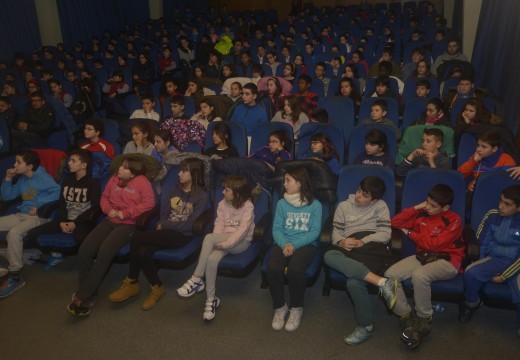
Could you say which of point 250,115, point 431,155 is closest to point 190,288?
point 431,155

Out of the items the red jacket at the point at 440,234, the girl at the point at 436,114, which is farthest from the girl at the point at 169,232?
the girl at the point at 436,114

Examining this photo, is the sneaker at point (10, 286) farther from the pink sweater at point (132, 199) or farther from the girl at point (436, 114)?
the girl at point (436, 114)

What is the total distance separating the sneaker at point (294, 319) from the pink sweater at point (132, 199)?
1.38 meters

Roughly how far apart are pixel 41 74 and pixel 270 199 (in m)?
6.26

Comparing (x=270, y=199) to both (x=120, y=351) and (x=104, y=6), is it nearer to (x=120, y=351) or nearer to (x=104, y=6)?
(x=120, y=351)

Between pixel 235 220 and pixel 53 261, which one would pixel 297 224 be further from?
pixel 53 261

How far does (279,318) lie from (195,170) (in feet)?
4.16

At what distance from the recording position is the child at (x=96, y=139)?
414 cm

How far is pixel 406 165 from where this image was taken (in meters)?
3.54

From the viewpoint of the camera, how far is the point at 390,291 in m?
2.59

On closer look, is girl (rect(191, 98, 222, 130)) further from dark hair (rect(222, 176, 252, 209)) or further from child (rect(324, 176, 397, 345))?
child (rect(324, 176, 397, 345))

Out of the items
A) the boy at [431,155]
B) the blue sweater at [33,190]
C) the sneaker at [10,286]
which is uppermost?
the boy at [431,155]

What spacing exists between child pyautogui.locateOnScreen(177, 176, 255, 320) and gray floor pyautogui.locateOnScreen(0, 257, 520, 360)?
0.14 metres

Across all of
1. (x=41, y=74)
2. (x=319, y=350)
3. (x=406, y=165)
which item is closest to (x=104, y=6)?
(x=41, y=74)
